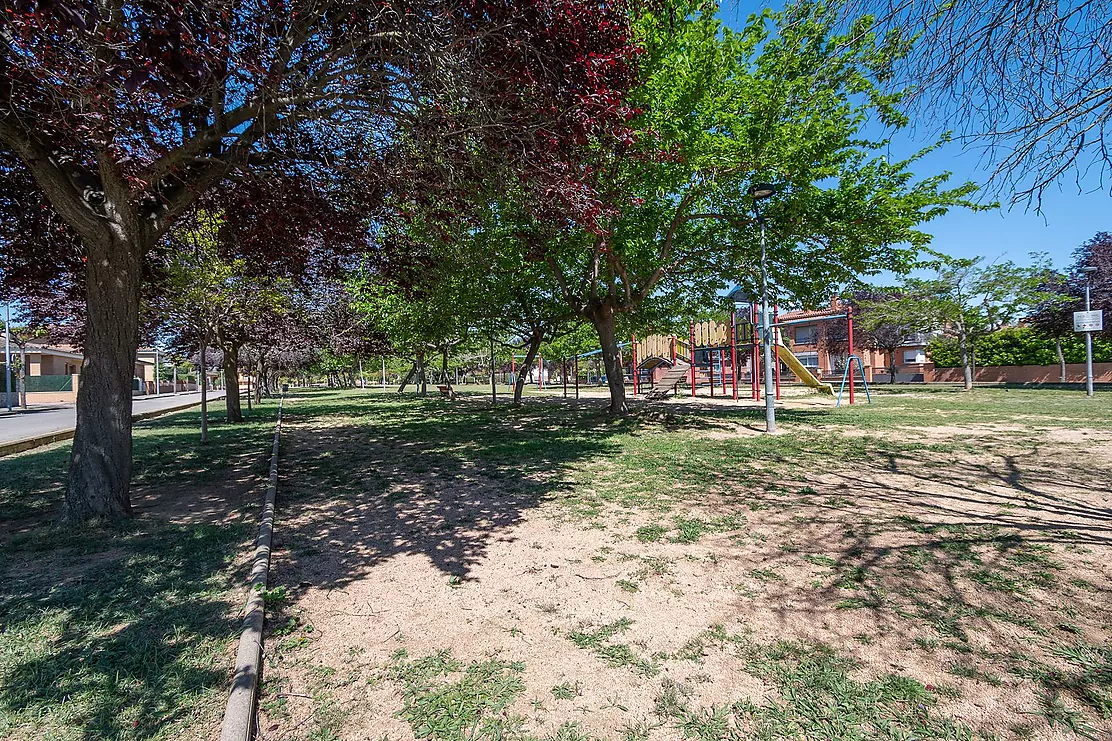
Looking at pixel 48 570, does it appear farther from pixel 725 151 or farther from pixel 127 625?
pixel 725 151

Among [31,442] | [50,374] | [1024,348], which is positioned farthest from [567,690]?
[50,374]

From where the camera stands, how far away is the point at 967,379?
1132 inches

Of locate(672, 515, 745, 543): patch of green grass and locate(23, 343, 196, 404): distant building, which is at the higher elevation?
locate(23, 343, 196, 404): distant building

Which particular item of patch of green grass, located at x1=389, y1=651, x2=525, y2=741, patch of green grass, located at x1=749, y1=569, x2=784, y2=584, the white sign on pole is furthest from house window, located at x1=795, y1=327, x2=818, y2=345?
patch of green grass, located at x1=389, y1=651, x2=525, y2=741

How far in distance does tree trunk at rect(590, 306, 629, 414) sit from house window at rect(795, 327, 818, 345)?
4322 centimetres

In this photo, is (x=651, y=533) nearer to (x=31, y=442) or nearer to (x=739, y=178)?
(x=739, y=178)

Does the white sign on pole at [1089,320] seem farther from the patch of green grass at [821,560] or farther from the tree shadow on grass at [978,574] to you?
the patch of green grass at [821,560]

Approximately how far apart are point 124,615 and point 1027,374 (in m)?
50.0

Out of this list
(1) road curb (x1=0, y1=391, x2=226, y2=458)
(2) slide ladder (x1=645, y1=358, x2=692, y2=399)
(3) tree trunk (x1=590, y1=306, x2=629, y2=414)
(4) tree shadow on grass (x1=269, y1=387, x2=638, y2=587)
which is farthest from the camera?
(2) slide ladder (x1=645, y1=358, x2=692, y2=399)

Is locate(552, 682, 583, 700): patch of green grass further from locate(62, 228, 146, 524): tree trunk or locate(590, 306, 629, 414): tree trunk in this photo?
locate(590, 306, 629, 414): tree trunk

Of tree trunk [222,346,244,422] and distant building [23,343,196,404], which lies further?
distant building [23,343,196,404]

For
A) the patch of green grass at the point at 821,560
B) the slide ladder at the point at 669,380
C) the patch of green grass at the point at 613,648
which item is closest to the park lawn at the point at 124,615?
the patch of green grass at the point at 613,648

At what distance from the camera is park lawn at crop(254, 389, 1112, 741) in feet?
7.90

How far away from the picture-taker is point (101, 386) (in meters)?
5.39
